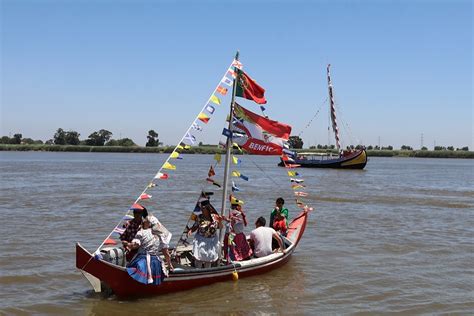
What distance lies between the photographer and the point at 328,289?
10.8 metres

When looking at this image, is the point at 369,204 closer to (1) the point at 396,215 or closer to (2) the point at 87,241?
(1) the point at 396,215

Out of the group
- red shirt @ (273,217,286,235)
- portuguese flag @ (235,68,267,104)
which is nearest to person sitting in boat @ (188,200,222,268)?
portuguese flag @ (235,68,267,104)

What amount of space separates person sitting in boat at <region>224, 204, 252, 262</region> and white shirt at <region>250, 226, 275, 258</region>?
0.26m

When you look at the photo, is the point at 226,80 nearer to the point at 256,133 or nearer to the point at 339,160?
the point at 256,133

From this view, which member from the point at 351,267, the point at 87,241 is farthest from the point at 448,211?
the point at 87,241

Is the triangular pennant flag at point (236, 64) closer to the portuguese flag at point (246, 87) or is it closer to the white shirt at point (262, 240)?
the portuguese flag at point (246, 87)

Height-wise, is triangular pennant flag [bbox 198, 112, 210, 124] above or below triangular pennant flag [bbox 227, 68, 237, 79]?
below

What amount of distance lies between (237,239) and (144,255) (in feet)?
9.19

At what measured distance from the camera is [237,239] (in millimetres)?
11195

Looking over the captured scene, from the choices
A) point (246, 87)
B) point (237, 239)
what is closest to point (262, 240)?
point (237, 239)

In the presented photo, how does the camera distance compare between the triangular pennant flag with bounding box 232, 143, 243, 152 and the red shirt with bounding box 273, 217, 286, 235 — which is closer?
the triangular pennant flag with bounding box 232, 143, 243, 152

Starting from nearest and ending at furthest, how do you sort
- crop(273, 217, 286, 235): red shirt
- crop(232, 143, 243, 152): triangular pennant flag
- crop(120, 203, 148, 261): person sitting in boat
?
crop(120, 203, 148, 261): person sitting in boat
crop(232, 143, 243, 152): triangular pennant flag
crop(273, 217, 286, 235): red shirt

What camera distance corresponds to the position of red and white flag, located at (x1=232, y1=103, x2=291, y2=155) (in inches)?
412

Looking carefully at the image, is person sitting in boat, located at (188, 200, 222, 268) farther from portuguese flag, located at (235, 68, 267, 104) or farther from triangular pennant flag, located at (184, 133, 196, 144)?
portuguese flag, located at (235, 68, 267, 104)
